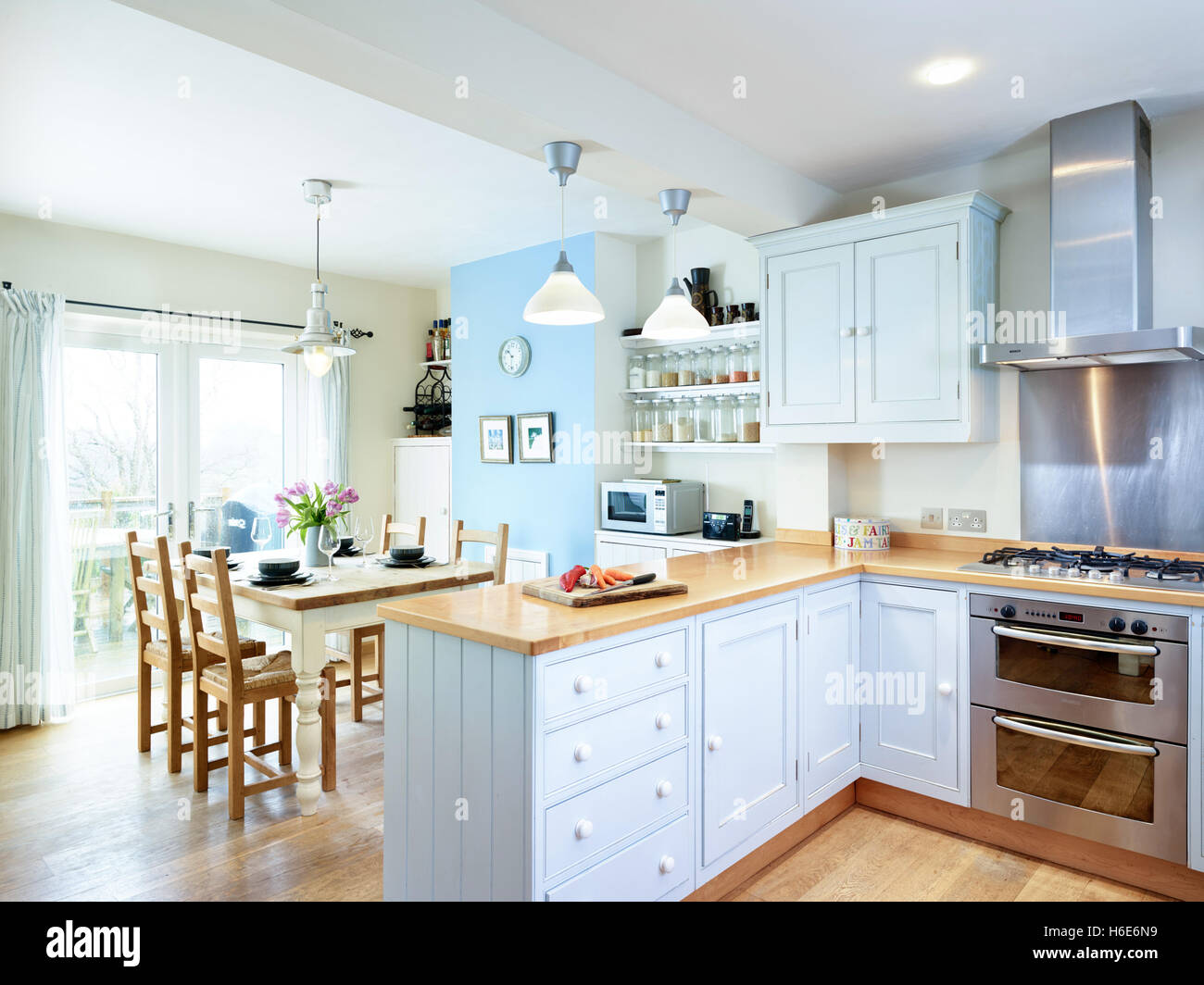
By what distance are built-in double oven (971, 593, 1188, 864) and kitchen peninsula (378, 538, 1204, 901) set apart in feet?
0.17

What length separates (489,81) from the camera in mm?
2057

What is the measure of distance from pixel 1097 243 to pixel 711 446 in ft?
6.13

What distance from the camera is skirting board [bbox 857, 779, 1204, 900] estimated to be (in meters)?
2.34

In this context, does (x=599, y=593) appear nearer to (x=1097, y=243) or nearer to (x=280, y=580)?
(x=280, y=580)

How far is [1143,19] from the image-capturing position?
2115mm

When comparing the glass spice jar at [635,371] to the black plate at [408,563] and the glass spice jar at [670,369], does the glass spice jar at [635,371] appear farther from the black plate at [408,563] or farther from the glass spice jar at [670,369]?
the black plate at [408,563]

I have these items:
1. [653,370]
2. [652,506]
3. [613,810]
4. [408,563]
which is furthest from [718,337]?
[613,810]

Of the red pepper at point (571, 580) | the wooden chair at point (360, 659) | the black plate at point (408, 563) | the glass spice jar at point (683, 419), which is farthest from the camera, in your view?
the glass spice jar at point (683, 419)

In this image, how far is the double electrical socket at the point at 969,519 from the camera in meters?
3.18

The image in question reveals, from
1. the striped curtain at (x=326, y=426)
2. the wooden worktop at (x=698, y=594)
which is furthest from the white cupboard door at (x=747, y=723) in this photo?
the striped curtain at (x=326, y=426)

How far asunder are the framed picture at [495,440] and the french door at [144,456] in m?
1.44
